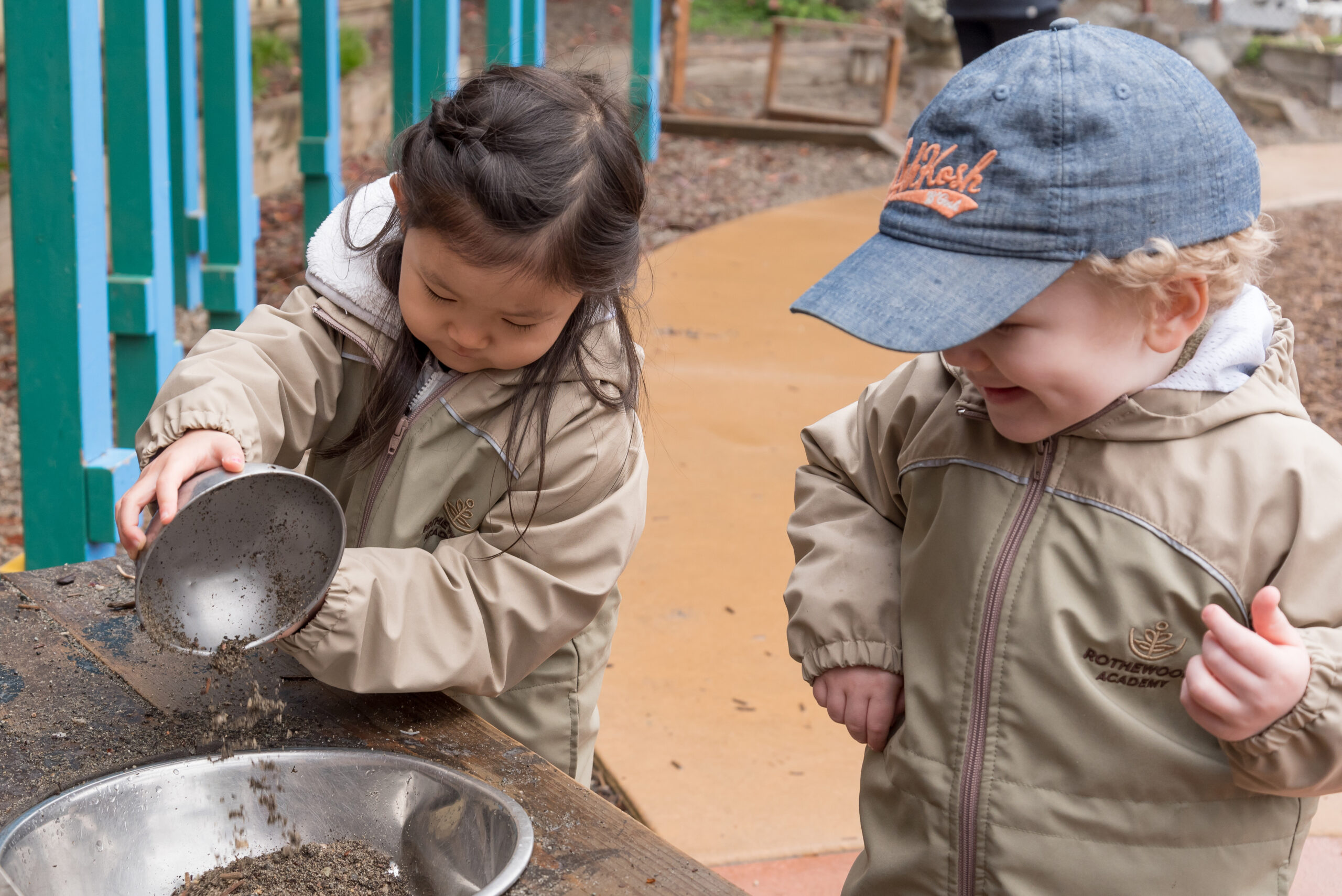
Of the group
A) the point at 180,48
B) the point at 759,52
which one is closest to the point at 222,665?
the point at 180,48

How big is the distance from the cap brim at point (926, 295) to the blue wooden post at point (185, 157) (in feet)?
11.9

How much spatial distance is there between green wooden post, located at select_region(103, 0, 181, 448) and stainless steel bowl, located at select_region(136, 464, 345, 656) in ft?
6.37

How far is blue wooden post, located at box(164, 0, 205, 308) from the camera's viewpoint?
14.5 feet

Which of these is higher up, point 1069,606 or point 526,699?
point 1069,606

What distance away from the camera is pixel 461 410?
1.64 metres

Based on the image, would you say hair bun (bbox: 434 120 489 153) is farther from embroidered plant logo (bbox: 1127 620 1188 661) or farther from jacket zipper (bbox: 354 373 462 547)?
embroidered plant logo (bbox: 1127 620 1188 661)

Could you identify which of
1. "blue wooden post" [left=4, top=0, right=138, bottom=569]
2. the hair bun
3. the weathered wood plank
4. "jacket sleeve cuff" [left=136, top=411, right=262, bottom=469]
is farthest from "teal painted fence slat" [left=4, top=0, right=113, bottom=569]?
the weathered wood plank

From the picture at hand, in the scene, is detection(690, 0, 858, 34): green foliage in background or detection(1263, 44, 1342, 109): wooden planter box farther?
detection(690, 0, 858, 34): green foliage in background

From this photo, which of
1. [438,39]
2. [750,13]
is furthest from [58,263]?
[750,13]

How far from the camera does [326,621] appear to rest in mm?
1354

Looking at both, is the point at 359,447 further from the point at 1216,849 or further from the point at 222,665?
the point at 1216,849

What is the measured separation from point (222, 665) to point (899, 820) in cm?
74

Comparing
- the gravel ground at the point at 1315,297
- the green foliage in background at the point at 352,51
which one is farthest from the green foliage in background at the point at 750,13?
the gravel ground at the point at 1315,297

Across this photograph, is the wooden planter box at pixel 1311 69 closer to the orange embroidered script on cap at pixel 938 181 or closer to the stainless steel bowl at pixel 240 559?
the orange embroidered script on cap at pixel 938 181
